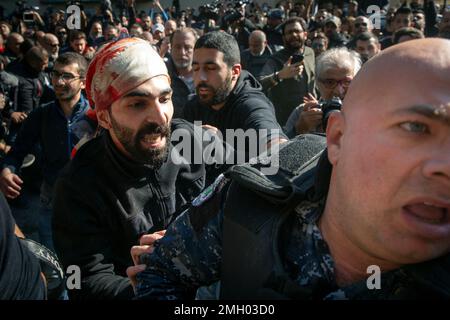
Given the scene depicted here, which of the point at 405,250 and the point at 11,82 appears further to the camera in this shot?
the point at 11,82

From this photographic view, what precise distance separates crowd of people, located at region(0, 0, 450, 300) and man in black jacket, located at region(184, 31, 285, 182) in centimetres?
1

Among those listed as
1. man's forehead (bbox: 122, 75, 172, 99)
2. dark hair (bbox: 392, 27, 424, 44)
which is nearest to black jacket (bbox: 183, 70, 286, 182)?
man's forehead (bbox: 122, 75, 172, 99)

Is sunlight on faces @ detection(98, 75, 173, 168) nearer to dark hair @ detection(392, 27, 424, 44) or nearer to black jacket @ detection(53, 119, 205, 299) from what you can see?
black jacket @ detection(53, 119, 205, 299)

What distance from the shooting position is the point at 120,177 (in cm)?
214

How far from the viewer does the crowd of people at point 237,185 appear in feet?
3.78

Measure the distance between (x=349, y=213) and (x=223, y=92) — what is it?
242 cm

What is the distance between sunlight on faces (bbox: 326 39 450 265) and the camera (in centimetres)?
112

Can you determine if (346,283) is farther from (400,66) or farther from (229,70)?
(229,70)

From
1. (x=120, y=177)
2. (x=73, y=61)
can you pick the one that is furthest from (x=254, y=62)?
(x=120, y=177)

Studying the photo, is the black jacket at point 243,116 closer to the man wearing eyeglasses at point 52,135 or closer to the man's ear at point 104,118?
the man's ear at point 104,118

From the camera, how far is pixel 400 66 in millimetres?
1188

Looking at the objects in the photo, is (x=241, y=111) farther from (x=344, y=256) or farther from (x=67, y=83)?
(x=344, y=256)
